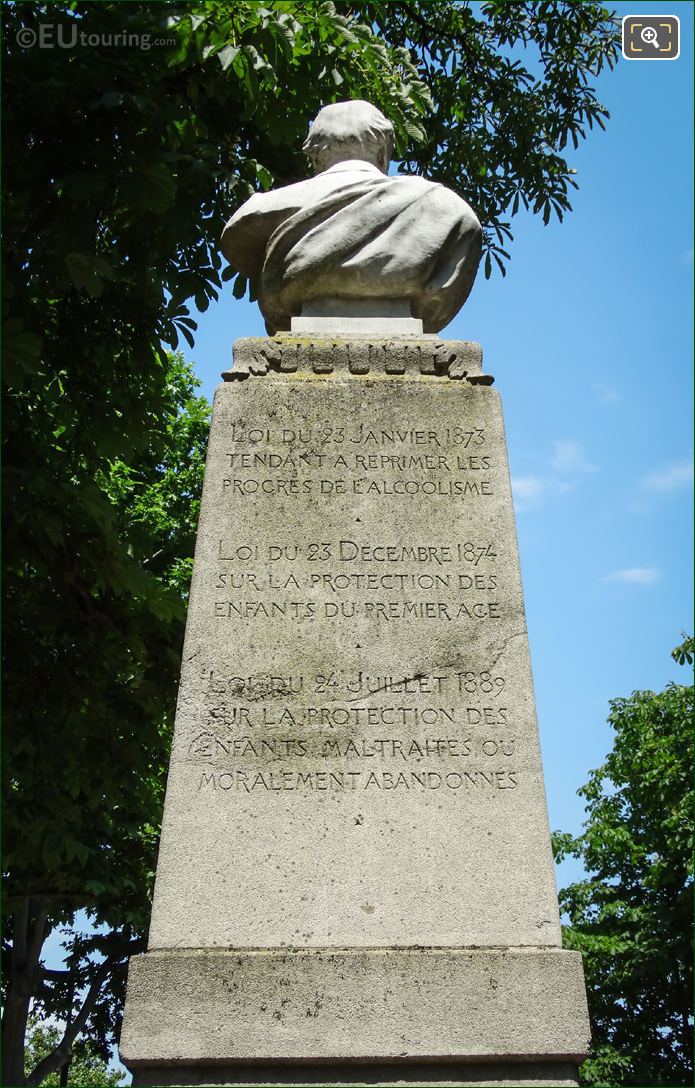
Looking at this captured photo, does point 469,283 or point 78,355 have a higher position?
point 78,355

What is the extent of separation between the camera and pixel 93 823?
1219 cm

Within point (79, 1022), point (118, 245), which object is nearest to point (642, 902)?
point (79, 1022)

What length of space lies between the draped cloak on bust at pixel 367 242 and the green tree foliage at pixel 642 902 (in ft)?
47.1

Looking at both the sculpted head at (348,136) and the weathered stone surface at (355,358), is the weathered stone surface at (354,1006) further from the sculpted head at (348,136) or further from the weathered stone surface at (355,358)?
the sculpted head at (348,136)

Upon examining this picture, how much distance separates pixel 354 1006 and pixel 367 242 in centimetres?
359

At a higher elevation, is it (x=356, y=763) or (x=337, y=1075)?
(x=356, y=763)

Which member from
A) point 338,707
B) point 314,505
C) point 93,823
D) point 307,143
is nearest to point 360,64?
point 307,143

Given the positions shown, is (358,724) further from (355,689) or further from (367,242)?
(367,242)

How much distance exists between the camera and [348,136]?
6.33m

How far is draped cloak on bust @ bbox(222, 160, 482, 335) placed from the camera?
18.9ft

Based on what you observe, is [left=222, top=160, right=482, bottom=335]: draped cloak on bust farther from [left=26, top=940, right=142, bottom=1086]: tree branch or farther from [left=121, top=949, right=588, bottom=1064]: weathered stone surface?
[left=26, top=940, right=142, bottom=1086]: tree branch

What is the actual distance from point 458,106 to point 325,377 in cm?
782

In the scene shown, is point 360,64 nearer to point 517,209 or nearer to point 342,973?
point 517,209

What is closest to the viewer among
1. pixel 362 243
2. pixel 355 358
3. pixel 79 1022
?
pixel 355 358
